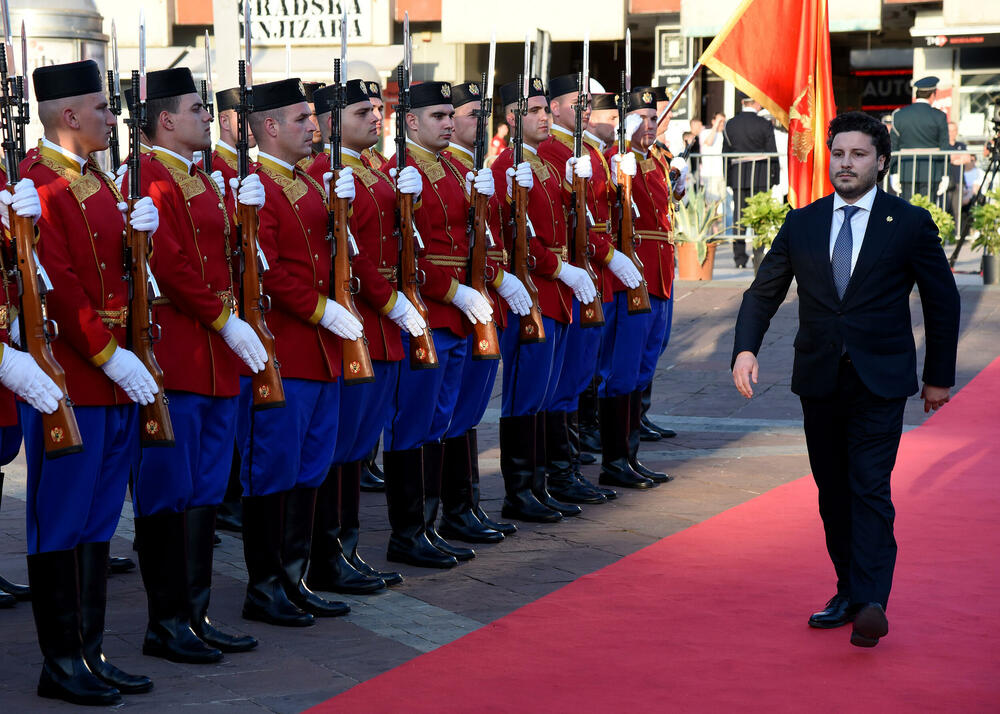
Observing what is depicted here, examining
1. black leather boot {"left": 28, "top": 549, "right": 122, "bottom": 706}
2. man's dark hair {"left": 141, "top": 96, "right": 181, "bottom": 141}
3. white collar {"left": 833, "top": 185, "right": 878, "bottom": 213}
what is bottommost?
black leather boot {"left": 28, "top": 549, "right": 122, "bottom": 706}

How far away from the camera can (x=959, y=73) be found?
21.4 m

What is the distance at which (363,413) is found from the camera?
540 centimetres

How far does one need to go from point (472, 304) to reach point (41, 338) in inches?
83.5

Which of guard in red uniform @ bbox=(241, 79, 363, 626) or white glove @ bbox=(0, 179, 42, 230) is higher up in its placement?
white glove @ bbox=(0, 179, 42, 230)

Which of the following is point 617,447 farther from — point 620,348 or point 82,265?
point 82,265

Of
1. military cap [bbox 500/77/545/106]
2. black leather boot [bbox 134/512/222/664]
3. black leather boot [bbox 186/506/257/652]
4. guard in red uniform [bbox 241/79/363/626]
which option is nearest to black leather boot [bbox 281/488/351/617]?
guard in red uniform [bbox 241/79/363/626]

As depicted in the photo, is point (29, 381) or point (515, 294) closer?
point (29, 381)

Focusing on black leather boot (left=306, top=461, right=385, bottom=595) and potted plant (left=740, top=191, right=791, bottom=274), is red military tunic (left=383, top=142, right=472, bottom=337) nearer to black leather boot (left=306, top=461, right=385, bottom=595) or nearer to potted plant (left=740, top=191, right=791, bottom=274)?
black leather boot (left=306, top=461, right=385, bottom=595)

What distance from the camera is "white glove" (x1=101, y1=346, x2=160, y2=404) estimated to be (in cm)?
417

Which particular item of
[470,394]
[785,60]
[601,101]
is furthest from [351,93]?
[785,60]

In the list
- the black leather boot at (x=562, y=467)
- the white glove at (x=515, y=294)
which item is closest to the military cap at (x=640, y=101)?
the black leather boot at (x=562, y=467)

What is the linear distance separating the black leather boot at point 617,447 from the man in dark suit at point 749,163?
8727 millimetres

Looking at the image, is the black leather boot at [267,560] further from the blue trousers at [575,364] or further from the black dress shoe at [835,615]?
the blue trousers at [575,364]

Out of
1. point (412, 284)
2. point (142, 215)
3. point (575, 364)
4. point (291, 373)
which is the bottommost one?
point (575, 364)
